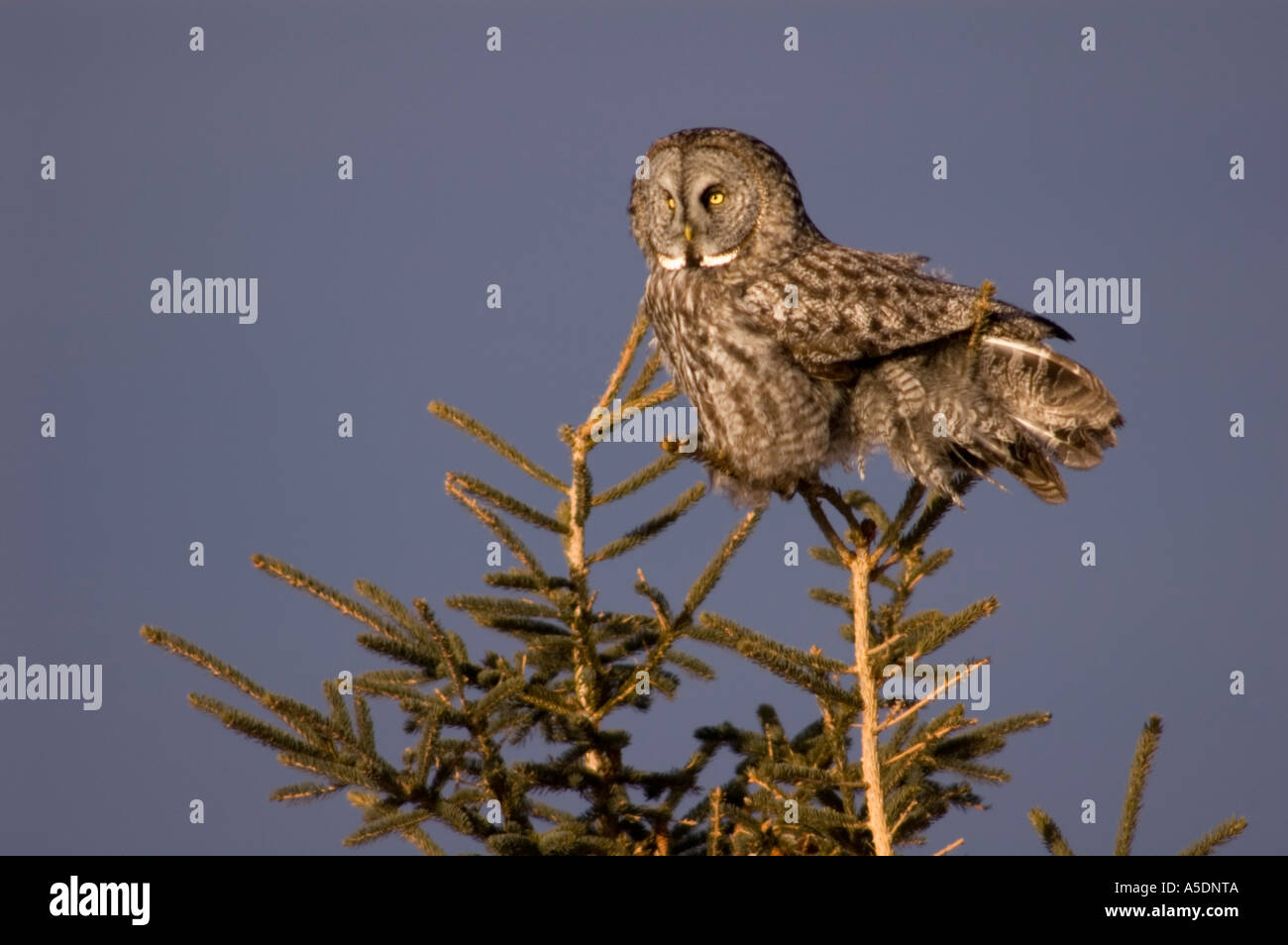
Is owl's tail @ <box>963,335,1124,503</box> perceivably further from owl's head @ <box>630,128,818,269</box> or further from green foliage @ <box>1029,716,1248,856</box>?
green foliage @ <box>1029,716,1248,856</box>

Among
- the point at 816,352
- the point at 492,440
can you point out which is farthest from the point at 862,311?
the point at 492,440

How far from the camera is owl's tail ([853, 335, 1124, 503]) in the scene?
210 inches

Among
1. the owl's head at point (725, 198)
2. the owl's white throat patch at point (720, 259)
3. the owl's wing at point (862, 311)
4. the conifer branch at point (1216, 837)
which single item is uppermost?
the owl's head at point (725, 198)

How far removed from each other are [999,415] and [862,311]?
68 cm

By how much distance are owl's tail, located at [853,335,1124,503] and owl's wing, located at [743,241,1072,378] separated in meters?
0.09

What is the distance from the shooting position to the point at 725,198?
621 cm

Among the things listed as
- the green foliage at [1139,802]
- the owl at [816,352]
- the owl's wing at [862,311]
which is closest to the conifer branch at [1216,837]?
the green foliage at [1139,802]

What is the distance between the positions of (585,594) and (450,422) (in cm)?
76

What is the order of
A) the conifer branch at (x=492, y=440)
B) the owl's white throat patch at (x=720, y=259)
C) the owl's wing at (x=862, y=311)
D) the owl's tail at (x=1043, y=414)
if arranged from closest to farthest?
the conifer branch at (x=492, y=440)
the owl's tail at (x=1043, y=414)
the owl's wing at (x=862, y=311)
the owl's white throat patch at (x=720, y=259)

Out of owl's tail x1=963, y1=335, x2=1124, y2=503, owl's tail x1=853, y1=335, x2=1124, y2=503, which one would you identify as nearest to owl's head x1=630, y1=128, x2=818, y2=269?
owl's tail x1=853, y1=335, x2=1124, y2=503

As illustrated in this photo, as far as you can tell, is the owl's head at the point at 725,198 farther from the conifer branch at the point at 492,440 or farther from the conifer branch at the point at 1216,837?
the conifer branch at the point at 1216,837

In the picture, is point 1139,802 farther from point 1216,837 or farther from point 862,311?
point 862,311

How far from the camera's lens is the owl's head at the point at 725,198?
6172 mm
